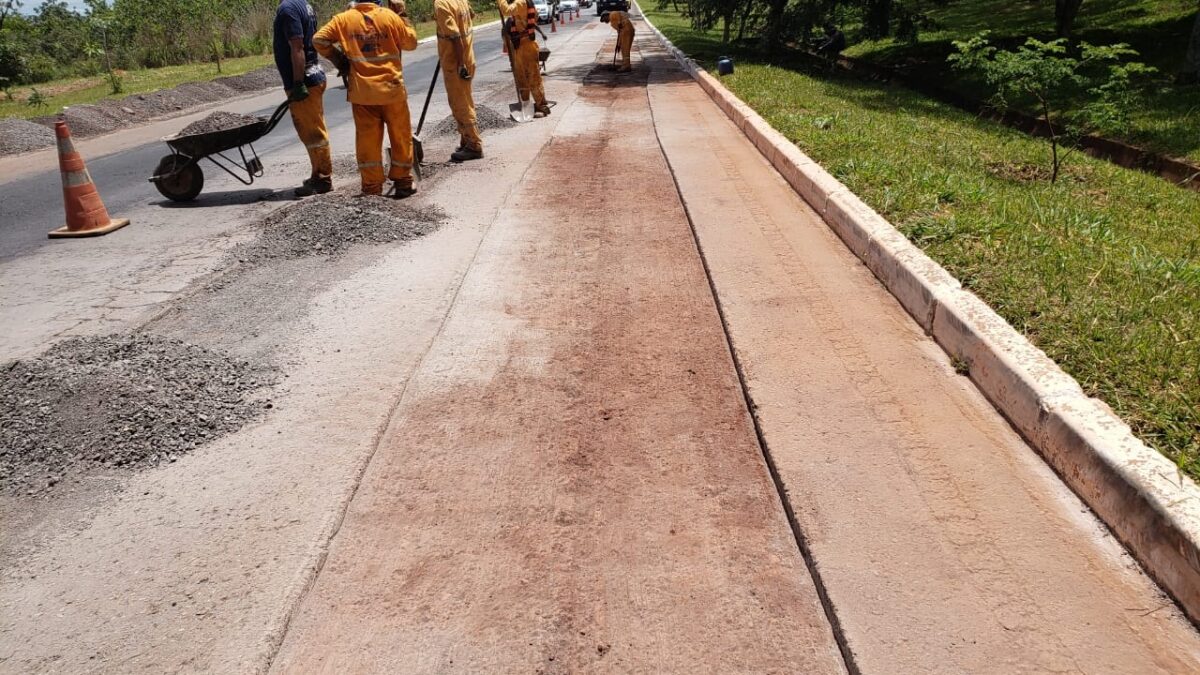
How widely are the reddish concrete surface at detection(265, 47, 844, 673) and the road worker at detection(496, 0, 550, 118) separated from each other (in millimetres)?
8380

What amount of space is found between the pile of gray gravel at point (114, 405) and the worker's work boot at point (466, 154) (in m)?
5.74

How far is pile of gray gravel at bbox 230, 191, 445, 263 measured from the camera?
6.52 meters

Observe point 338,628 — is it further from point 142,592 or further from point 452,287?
point 452,287

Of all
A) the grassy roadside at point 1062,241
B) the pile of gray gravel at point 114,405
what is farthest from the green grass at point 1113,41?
the pile of gray gravel at point 114,405

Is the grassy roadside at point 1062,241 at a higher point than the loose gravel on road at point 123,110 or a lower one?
lower

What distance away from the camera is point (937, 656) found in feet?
7.84

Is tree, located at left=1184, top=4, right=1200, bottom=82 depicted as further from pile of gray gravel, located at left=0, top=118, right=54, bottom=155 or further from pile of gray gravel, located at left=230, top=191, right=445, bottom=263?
pile of gray gravel, located at left=0, top=118, right=54, bottom=155

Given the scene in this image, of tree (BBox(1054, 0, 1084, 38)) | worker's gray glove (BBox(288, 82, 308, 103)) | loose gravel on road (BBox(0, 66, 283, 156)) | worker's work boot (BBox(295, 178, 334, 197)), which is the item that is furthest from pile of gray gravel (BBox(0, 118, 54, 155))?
tree (BBox(1054, 0, 1084, 38))

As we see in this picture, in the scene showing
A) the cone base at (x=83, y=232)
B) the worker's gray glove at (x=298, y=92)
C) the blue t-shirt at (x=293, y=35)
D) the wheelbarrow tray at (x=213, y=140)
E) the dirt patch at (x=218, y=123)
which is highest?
the blue t-shirt at (x=293, y=35)

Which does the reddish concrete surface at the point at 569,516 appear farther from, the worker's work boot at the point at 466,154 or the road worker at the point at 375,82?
the worker's work boot at the point at 466,154

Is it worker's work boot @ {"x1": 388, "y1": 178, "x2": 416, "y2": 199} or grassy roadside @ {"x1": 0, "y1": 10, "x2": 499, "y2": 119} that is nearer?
worker's work boot @ {"x1": 388, "y1": 178, "x2": 416, "y2": 199}

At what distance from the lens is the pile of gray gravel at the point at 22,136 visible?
41.8ft

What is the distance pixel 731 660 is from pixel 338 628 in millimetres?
1216

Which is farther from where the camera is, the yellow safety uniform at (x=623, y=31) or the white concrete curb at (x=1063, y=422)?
the yellow safety uniform at (x=623, y=31)
